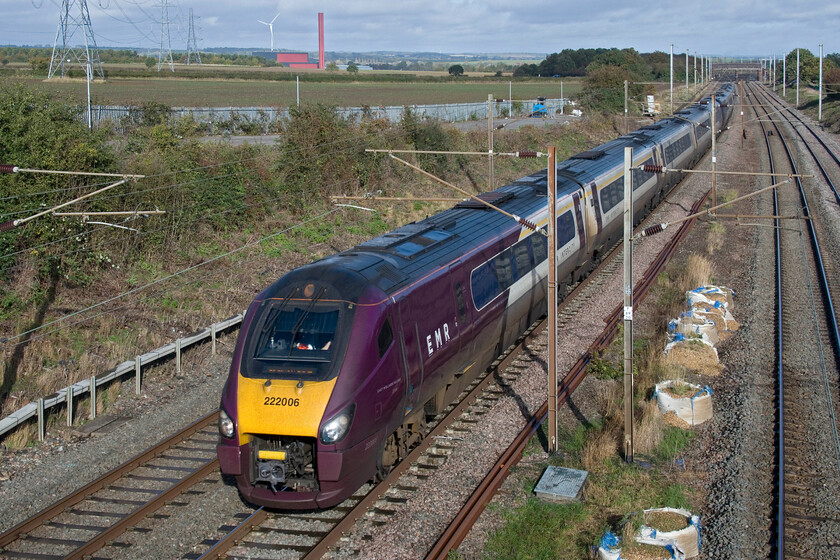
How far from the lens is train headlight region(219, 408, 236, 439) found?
1024 centimetres

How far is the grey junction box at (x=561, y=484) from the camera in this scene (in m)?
11.1

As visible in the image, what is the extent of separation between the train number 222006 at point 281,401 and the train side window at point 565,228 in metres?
9.59

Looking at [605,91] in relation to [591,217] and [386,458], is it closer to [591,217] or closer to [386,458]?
[591,217]

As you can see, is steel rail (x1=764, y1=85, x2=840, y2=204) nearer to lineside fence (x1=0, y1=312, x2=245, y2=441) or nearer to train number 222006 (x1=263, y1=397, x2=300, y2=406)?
lineside fence (x1=0, y1=312, x2=245, y2=441)

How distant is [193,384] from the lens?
16.3 m

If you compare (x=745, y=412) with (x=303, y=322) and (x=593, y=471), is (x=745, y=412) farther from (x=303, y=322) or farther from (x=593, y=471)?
(x=303, y=322)

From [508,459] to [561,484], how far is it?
43.5 inches

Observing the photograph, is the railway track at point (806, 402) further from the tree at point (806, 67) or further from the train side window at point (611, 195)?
the tree at point (806, 67)

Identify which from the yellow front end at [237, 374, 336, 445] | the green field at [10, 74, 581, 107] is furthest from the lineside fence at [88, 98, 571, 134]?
the yellow front end at [237, 374, 336, 445]

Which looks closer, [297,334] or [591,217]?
[297,334]

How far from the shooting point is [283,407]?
10016 millimetres

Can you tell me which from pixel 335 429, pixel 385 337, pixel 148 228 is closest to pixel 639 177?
pixel 148 228

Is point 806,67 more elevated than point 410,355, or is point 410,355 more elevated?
point 806,67

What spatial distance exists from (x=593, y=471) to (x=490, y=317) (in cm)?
340
